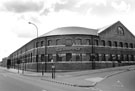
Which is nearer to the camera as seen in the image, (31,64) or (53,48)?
(53,48)

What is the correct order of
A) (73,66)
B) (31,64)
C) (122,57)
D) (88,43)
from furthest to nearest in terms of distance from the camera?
(31,64), (122,57), (88,43), (73,66)

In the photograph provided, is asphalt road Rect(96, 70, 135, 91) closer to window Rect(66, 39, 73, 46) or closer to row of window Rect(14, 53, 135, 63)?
row of window Rect(14, 53, 135, 63)

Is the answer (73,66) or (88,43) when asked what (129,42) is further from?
(73,66)

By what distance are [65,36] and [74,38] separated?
2.12 m

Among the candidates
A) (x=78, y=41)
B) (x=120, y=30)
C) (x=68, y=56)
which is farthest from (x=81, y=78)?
(x=120, y=30)

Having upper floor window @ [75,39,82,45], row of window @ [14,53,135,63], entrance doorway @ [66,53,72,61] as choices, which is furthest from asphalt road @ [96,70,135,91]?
upper floor window @ [75,39,82,45]

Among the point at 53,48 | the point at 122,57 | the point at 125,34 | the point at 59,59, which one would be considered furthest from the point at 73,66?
the point at 125,34

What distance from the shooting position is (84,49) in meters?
37.9

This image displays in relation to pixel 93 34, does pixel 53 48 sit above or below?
below

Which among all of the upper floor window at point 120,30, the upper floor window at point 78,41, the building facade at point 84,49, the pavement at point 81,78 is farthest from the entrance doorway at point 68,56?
the upper floor window at point 120,30

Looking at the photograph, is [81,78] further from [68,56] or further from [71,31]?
[71,31]

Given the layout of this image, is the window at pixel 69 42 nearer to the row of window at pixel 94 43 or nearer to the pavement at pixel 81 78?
the row of window at pixel 94 43

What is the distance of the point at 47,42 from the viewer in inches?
1591

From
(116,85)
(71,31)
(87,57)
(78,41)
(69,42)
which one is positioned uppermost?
(71,31)
